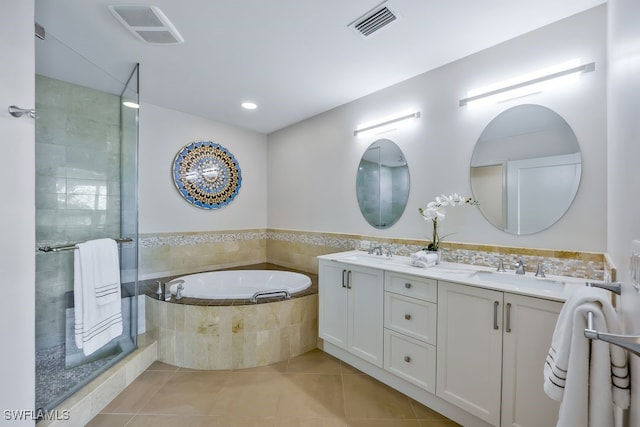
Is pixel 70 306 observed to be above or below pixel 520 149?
below

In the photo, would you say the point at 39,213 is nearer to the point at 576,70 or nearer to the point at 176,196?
the point at 176,196

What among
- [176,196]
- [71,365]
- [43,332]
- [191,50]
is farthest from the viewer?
[176,196]

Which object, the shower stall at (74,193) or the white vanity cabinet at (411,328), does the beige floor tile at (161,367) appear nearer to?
the shower stall at (74,193)

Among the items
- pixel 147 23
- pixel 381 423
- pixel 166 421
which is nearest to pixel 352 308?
pixel 381 423

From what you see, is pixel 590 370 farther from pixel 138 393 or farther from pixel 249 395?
pixel 138 393

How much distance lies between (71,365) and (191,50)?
2.38 m

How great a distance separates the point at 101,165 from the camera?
2.25 metres

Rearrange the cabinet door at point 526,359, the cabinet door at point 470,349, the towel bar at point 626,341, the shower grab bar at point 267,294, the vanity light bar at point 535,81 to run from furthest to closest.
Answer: the shower grab bar at point 267,294
the vanity light bar at point 535,81
the cabinet door at point 470,349
the cabinet door at point 526,359
the towel bar at point 626,341

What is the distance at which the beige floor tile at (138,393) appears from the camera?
5.97ft

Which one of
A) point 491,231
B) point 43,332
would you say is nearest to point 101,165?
point 43,332

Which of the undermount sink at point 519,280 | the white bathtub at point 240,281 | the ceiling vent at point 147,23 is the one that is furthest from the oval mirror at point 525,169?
the ceiling vent at point 147,23

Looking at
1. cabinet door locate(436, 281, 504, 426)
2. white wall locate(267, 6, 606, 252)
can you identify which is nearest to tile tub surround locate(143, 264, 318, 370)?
white wall locate(267, 6, 606, 252)

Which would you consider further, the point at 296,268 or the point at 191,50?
the point at 296,268

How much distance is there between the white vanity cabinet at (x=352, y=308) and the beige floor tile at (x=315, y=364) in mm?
205
